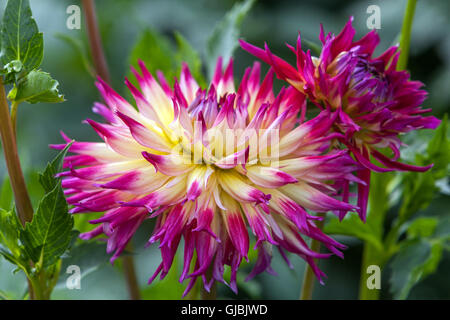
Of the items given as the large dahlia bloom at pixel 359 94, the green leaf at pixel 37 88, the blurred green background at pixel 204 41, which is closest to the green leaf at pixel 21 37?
the green leaf at pixel 37 88

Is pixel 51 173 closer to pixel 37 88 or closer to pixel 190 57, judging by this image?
pixel 37 88

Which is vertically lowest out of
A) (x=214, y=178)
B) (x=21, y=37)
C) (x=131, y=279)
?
(x=131, y=279)

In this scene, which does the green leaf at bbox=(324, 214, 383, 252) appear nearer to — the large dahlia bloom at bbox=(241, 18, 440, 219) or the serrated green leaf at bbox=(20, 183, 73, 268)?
the large dahlia bloom at bbox=(241, 18, 440, 219)

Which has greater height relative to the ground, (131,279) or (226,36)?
(226,36)

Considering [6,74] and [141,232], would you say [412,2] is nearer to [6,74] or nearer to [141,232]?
[6,74]

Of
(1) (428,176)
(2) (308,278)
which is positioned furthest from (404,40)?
(2) (308,278)

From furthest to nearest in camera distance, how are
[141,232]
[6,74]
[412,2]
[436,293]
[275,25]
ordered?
[275,25], [141,232], [436,293], [412,2], [6,74]

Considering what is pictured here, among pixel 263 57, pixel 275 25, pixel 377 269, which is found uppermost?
pixel 275 25

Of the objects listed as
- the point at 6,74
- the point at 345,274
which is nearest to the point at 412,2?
→ the point at 6,74
